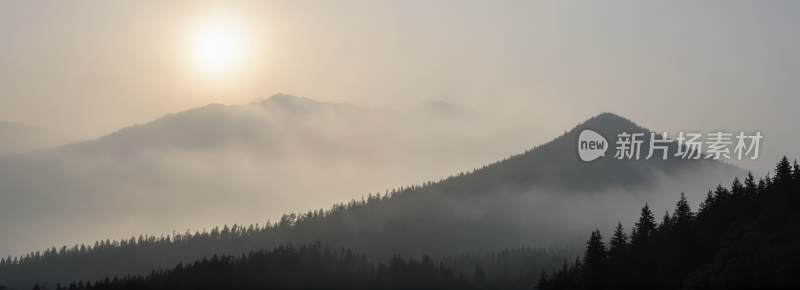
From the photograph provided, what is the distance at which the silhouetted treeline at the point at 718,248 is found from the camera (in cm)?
11144

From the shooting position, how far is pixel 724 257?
397ft

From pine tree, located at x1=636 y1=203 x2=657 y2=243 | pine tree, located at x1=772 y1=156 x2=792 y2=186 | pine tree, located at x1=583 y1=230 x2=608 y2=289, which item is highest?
pine tree, located at x1=772 y1=156 x2=792 y2=186

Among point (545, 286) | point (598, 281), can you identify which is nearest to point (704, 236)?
point (598, 281)

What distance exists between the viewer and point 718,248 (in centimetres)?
12669

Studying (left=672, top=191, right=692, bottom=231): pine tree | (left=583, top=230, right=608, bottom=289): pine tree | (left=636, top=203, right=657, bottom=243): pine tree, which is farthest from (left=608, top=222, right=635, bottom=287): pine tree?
(left=672, top=191, right=692, bottom=231): pine tree

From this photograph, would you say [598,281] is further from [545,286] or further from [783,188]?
[783,188]

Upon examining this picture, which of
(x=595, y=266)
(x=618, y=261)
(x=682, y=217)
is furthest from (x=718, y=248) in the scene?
(x=595, y=266)

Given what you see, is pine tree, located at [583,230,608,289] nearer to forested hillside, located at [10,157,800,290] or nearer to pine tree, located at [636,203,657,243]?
forested hillside, located at [10,157,800,290]

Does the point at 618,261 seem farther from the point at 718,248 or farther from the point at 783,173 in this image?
the point at 783,173

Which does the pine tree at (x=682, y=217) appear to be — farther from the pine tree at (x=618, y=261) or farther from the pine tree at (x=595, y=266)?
the pine tree at (x=595, y=266)

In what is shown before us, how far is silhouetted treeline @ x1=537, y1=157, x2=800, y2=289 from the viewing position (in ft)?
366

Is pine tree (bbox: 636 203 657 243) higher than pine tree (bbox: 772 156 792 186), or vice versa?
pine tree (bbox: 772 156 792 186)

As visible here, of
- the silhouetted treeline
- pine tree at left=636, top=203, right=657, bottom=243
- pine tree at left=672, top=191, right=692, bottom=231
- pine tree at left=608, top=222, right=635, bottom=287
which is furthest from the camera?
pine tree at left=636, top=203, right=657, bottom=243

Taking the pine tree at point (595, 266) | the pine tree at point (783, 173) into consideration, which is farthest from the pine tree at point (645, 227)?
the pine tree at point (783, 173)
